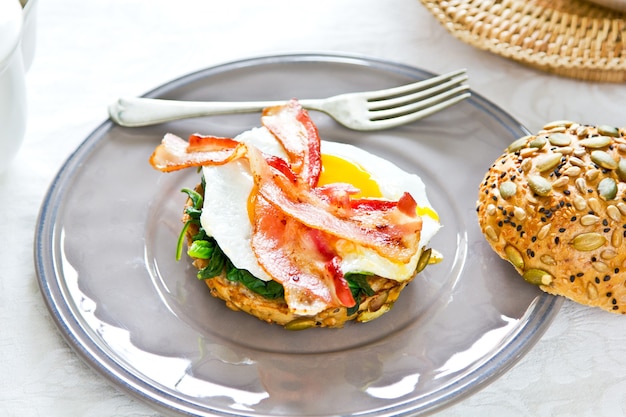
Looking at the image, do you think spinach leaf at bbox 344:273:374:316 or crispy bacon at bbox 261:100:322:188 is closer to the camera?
spinach leaf at bbox 344:273:374:316

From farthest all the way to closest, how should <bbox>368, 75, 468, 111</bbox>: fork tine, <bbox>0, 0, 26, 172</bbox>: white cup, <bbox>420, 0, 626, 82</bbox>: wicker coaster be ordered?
<bbox>420, 0, 626, 82</bbox>: wicker coaster → <bbox>368, 75, 468, 111</bbox>: fork tine → <bbox>0, 0, 26, 172</bbox>: white cup

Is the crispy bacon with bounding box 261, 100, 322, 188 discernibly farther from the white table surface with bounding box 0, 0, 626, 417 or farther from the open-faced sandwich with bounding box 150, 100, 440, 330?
the white table surface with bounding box 0, 0, 626, 417

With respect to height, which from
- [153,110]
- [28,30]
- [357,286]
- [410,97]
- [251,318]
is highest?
[28,30]

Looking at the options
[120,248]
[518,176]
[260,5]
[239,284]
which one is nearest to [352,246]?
[239,284]

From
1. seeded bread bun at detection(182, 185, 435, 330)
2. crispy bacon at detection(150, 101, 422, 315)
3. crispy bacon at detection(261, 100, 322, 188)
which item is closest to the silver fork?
crispy bacon at detection(261, 100, 322, 188)

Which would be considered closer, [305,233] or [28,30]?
[305,233]

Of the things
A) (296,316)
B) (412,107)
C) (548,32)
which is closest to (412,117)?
(412,107)

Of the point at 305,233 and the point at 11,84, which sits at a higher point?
the point at 11,84

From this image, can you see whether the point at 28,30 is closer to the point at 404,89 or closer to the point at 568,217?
the point at 404,89
